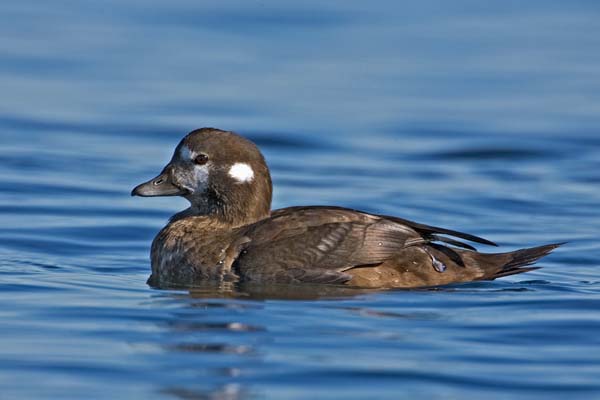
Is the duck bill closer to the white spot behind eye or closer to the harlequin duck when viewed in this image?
the harlequin duck

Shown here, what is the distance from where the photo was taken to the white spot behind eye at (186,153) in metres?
10.8

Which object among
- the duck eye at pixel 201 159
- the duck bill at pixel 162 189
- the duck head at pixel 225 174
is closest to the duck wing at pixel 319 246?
the duck head at pixel 225 174

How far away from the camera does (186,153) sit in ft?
35.6

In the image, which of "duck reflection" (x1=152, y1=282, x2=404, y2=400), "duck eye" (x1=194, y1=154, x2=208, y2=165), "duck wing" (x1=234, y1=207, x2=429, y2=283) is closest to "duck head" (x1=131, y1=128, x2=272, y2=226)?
"duck eye" (x1=194, y1=154, x2=208, y2=165)

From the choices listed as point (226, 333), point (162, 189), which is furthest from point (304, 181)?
point (226, 333)

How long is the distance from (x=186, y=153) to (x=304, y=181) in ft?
15.3

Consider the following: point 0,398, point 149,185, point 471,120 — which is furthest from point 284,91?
point 0,398

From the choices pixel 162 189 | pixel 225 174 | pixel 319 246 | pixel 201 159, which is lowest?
pixel 319 246

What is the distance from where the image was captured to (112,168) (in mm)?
15805

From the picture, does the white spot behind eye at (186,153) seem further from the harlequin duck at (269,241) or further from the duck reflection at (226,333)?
the duck reflection at (226,333)

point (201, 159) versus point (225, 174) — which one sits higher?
point (201, 159)

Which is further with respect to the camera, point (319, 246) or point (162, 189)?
point (162, 189)

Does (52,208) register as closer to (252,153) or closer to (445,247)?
(252,153)

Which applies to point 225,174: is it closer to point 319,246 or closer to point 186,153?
point 186,153
